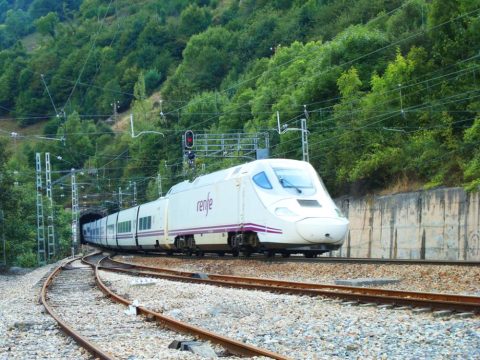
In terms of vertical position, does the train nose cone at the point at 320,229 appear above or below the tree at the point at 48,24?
below

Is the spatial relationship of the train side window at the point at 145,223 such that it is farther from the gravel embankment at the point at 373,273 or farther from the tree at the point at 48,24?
the tree at the point at 48,24

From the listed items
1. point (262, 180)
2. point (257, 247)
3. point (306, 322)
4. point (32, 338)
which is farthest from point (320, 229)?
point (32, 338)

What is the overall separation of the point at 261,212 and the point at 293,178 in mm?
1559

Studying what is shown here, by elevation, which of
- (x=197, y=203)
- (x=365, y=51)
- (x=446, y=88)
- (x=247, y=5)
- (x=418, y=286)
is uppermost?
(x=247, y=5)

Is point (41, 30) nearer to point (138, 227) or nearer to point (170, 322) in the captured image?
point (138, 227)

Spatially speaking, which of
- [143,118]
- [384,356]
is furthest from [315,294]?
[143,118]

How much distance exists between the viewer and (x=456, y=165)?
3428 cm

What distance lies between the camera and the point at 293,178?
69.2 feet

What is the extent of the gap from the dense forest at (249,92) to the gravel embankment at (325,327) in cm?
1965

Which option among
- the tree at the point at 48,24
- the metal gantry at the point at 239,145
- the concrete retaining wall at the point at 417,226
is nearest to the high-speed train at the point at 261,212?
the metal gantry at the point at 239,145

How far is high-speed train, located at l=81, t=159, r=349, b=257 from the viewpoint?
63.5 ft

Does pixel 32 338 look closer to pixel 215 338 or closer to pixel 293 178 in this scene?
pixel 215 338

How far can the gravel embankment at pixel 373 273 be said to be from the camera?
43.4 feet

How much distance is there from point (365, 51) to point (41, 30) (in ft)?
448
